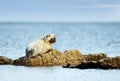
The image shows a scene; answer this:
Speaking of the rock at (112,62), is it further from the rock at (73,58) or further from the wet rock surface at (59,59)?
the rock at (73,58)

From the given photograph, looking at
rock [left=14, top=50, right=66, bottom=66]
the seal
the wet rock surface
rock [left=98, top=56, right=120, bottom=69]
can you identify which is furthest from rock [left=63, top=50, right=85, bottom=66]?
rock [left=98, top=56, right=120, bottom=69]

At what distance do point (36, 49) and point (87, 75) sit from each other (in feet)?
20.7

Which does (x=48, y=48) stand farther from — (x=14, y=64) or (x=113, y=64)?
(x=113, y=64)

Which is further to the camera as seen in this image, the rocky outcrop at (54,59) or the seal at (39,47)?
the seal at (39,47)

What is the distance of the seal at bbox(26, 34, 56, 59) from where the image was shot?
4141cm

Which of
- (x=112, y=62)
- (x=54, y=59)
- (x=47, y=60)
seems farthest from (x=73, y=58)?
(x=112, y=62)

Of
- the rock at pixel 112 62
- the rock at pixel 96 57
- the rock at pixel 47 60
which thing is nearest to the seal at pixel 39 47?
the rock at pixel 47 60

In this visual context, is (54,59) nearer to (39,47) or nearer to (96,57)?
(39,47)

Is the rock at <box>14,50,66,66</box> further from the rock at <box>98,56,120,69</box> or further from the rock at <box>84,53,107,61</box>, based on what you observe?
the rock at <box>98,56,120,69</box>

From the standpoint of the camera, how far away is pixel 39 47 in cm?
4175

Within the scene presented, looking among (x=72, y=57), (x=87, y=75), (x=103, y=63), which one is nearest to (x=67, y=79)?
(x=87, y=75)

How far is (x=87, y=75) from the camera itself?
36.2m

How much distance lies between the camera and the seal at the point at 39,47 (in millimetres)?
41406

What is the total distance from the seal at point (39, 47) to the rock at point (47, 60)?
47cm
